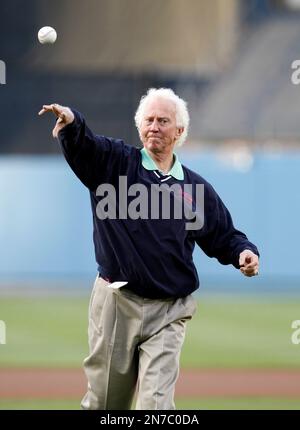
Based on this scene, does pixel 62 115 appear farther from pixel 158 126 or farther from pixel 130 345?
pixel 130 345

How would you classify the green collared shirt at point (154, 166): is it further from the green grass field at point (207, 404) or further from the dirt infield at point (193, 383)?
the dirt infield at point (193, 383)

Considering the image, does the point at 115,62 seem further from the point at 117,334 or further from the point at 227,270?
the point at 117,334

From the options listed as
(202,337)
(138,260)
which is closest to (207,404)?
(138,260)

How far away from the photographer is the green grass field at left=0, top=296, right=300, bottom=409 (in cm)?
696

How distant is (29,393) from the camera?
7152 millimetres

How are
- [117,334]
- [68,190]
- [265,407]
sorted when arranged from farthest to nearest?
Result: [68,190]
[265,407]
[117,334]

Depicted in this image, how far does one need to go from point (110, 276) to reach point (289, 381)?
3837 millimetres

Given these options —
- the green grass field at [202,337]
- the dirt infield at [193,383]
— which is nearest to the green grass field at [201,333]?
the green grass field at [202,337]

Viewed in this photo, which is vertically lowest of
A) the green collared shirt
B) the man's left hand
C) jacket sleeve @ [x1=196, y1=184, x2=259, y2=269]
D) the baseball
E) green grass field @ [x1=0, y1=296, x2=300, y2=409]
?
green grass field @ [x1=0, y1=296, x2=300, y2=409]

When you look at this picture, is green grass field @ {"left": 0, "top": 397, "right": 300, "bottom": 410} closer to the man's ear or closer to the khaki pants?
the khaki pants

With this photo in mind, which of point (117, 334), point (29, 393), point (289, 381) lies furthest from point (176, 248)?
point (289, 381)

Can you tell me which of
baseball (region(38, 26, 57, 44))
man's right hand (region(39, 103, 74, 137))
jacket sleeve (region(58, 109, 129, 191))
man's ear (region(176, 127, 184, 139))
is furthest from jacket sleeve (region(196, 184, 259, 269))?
baseball (region(38, 26, 57, 44))

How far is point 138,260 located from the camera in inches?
171

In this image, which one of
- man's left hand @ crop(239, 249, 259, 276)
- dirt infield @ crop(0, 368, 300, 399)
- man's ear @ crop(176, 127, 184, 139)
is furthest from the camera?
dirt infield @ crop(0, 368, 300, 399)
